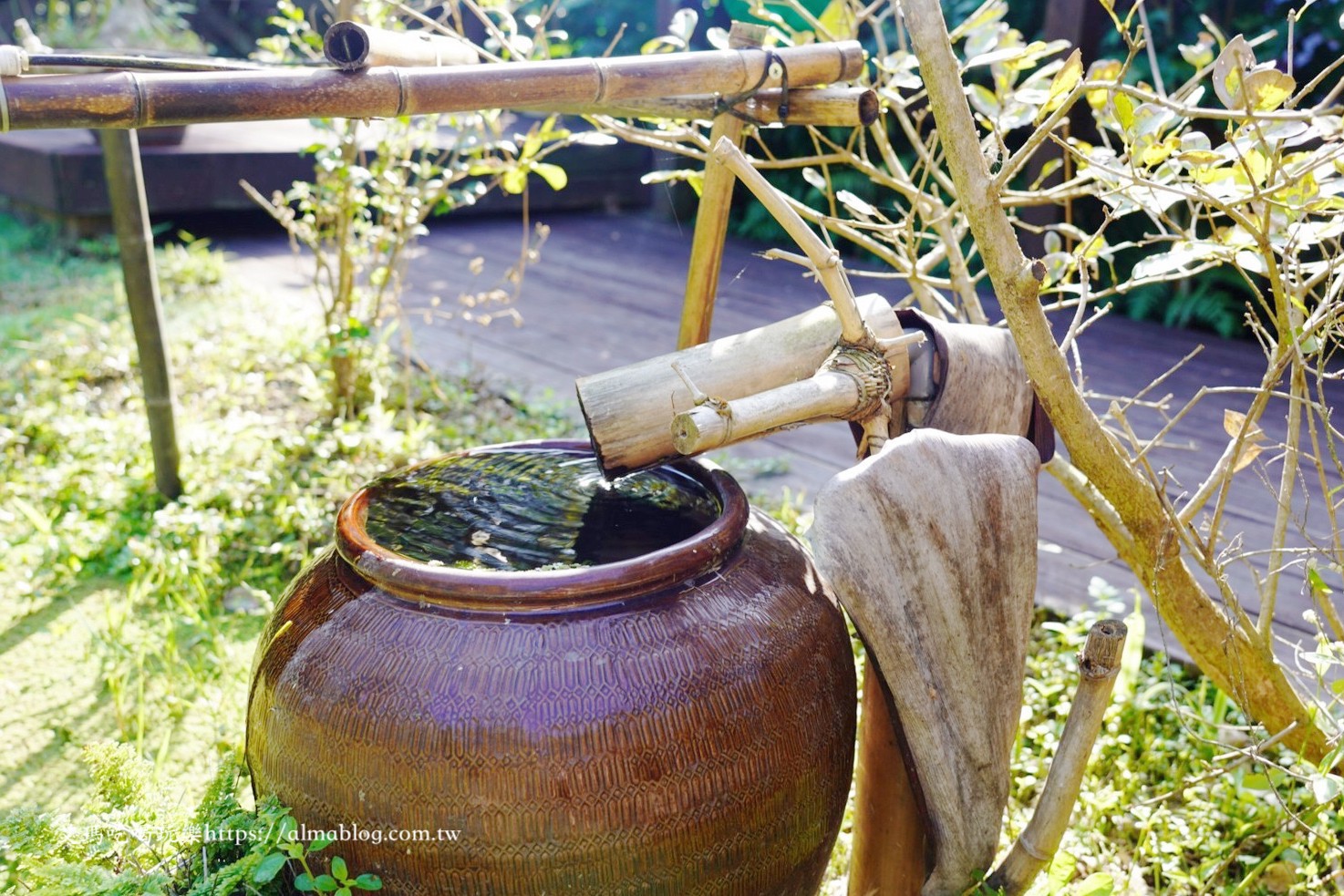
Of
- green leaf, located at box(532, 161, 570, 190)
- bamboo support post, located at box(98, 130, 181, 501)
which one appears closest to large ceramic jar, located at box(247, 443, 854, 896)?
green leaf, located at box(532, 161, 570, 190)

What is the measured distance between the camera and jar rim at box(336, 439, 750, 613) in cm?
145

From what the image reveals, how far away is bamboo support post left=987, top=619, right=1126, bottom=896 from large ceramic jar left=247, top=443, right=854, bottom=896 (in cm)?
29

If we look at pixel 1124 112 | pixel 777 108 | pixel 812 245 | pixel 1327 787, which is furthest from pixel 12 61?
pixel 1327 787

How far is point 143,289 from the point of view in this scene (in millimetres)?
3275

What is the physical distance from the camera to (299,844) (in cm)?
149

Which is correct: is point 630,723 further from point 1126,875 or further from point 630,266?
point 630,266

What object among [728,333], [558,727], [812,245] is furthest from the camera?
[728,333]

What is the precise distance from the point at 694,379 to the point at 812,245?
0.25 m

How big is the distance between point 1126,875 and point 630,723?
1.14 metres

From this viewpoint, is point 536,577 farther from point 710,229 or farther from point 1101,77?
point 1101,77

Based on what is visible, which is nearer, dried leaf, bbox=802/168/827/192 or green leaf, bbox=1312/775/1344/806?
green leaf, bbox=1312/775/1344/806

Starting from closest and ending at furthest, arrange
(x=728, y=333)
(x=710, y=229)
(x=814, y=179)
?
(x=710, y=229), (x=814, y=179), (x=728, y=333)

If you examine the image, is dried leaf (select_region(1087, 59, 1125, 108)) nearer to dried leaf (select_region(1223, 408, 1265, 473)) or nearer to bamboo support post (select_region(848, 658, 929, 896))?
dried leaf (select_region(1223, 408, 1265, 473))

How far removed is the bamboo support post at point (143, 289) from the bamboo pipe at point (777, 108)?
1756 mm
